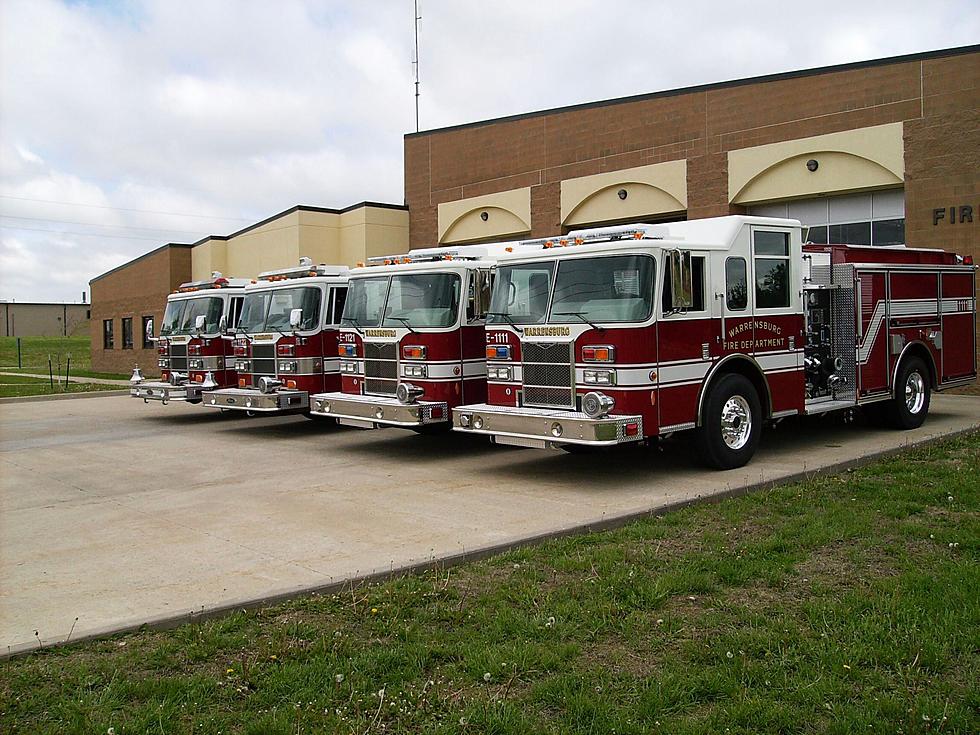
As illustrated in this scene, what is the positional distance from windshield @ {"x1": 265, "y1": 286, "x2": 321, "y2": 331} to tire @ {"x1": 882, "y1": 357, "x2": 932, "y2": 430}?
28.0ft

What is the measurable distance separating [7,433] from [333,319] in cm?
639

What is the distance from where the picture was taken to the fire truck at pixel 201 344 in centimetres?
1664

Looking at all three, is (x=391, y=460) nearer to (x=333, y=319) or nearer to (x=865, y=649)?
(x=333, y=319)

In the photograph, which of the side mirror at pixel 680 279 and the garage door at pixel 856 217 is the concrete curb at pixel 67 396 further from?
the side mirror at pixel 680 279

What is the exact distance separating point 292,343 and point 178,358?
3.95 m

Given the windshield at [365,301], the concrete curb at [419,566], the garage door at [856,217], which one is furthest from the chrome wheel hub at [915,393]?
the windshield at [365,301]

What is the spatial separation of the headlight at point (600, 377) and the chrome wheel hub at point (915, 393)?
19.7 feet

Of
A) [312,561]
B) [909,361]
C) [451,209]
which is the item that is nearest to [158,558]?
[312,561]

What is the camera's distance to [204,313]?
16891 mm

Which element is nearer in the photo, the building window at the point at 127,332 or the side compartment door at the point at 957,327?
the side compartment door at the point at 957,327

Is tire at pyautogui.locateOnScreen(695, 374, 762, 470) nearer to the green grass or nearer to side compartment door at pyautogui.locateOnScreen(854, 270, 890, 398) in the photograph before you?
side compartment door at pyautogui.locateOnScreen(854, 270, 890, 398)

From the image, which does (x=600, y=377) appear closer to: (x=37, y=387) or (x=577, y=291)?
(x=577, y=291)

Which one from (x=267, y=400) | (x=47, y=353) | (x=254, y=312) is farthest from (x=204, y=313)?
(x=47, y=353)

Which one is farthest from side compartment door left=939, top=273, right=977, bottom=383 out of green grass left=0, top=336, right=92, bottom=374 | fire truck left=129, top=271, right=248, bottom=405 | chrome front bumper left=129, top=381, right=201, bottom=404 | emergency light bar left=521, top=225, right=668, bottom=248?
green grass left=0, top=336, right=92, bottom=374
